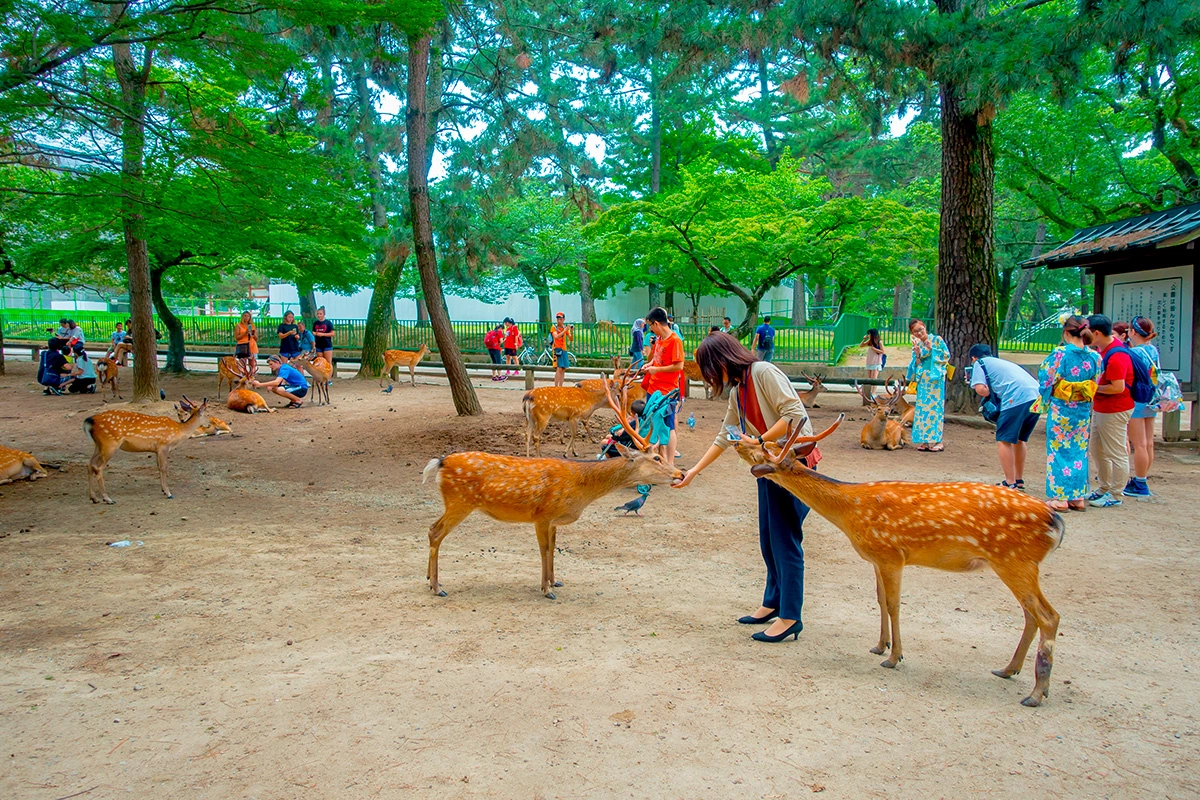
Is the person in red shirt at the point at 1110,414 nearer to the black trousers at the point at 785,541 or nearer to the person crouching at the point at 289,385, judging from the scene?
the black trousers at the point at 785,541

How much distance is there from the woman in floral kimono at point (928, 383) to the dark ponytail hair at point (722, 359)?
22.5 feet

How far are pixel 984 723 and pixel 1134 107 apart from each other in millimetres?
19355

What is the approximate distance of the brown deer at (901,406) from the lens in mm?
12323

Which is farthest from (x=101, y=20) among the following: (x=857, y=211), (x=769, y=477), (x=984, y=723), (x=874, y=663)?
(x=857, y=211)

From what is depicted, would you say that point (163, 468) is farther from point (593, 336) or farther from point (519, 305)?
point (519, 305)

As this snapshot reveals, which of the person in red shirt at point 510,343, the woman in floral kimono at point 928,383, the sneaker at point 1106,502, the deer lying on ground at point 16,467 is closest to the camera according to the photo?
the sneaker at point 1106,502

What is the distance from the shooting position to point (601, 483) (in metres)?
5.30

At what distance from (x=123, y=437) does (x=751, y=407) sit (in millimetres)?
6585

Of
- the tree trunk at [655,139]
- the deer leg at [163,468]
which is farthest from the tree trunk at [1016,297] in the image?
the deer leg at [163,468]

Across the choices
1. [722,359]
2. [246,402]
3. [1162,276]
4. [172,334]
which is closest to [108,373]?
[246,402]

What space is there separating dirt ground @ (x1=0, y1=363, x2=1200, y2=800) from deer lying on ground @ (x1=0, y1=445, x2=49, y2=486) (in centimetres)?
85

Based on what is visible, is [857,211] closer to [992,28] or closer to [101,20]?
[992,28]

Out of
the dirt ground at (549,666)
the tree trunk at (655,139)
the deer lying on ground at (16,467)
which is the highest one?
the tree trunk at (655,139)

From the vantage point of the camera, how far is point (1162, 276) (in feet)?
38.1
